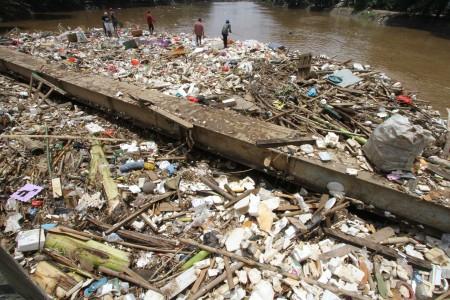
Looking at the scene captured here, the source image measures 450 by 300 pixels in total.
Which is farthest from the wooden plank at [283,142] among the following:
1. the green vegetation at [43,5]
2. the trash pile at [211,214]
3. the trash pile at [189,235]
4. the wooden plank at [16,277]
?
the green vegetation at [43,5]

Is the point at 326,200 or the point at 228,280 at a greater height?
the point at 326,200

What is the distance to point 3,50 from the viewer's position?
994cm

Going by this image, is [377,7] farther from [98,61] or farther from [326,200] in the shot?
[326,200]

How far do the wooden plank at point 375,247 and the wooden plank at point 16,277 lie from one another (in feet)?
10.9

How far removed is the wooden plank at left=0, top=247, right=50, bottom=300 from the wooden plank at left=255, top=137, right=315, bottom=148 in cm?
332

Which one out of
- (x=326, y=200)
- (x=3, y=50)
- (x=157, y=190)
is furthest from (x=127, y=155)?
(x=3, y=50)

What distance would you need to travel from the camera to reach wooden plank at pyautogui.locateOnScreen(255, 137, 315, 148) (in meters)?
4.44

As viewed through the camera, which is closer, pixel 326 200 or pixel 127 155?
pixel 326 200

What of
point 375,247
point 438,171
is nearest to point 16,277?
point 375,247

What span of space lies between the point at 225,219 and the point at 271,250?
804mm

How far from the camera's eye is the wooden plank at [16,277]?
65.9 inches

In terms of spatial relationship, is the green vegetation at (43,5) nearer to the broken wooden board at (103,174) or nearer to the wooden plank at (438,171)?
the broken wooden board at (103,174)

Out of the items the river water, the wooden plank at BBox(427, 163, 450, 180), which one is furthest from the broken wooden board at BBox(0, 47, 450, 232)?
the river water

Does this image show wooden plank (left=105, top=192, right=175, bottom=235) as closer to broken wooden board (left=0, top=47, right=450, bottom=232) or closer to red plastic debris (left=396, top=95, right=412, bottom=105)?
broken wooden board (left=0, top=47, right=450, bottom=232)
